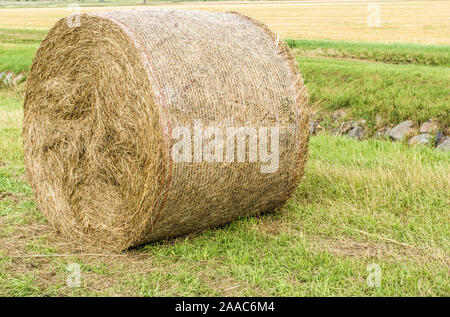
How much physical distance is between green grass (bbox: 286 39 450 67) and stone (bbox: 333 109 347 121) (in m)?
5.25

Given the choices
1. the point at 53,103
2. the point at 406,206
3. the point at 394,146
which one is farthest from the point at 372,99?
the point at 53,103

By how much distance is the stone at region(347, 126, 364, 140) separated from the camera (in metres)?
11.7

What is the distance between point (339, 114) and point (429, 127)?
2389 mm

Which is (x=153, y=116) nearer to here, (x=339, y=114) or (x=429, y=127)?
(x=429, y=127)

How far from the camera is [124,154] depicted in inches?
202

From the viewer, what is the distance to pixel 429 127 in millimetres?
10875

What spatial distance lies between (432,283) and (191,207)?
2275 mm

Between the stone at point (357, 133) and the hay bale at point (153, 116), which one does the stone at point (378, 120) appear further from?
the hay bale at point (153, 116)

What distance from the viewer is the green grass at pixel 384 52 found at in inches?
642

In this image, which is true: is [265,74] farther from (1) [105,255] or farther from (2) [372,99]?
(2) [372,99]

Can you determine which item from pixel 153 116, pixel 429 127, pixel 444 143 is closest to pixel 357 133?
pixel 429 127

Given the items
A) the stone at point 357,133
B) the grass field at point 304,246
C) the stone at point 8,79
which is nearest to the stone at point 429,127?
the stone at point 357,133

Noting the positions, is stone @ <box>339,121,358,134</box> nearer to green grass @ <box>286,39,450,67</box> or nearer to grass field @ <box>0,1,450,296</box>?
grass field @ <box>0,1,450,296</box>

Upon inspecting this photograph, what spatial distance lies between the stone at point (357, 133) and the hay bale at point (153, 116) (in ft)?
20.9
